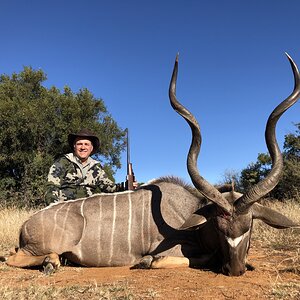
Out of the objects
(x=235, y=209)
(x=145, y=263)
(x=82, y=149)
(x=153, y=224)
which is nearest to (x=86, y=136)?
(x=82, y=149)

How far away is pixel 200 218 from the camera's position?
314 centimetres

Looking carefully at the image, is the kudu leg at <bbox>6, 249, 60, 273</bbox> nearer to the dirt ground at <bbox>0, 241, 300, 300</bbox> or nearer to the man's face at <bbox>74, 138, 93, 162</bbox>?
the dirt ground at <bbox>0, 241, 300, 300</bbox>

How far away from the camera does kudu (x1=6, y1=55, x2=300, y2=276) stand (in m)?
3.10

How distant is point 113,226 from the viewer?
143 inches

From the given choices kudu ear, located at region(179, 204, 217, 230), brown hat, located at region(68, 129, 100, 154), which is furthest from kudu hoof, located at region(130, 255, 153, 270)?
brown hat, located at region(68, 129, 100, 154)

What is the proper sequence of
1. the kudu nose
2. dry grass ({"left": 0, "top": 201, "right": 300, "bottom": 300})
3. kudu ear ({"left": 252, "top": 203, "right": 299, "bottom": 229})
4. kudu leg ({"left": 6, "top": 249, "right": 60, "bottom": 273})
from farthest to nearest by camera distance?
kudu leg ({"left": 6, "top": 249, "right": 60, "bottom": 273}) → kudu ear ({"left": 252, "top": 203, "right": 299, "bottom": 229}) → the kudu nose → dry grass ({"left": 0, "top": 201, "right": 300, "bottom": 300})

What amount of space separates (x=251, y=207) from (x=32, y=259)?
1939mm

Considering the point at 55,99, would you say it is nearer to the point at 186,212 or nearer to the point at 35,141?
the point at 35,141

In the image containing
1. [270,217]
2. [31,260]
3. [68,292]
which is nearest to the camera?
[68,292]

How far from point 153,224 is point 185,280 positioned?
95 cm

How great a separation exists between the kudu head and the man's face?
1.78 metres

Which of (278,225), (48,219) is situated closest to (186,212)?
(278,225)

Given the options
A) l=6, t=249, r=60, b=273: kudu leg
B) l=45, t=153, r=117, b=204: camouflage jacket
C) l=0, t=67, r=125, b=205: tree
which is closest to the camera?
l=6, t=249, r=60, b=273: kudu leg

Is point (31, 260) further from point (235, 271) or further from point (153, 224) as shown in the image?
point (235, 271)
